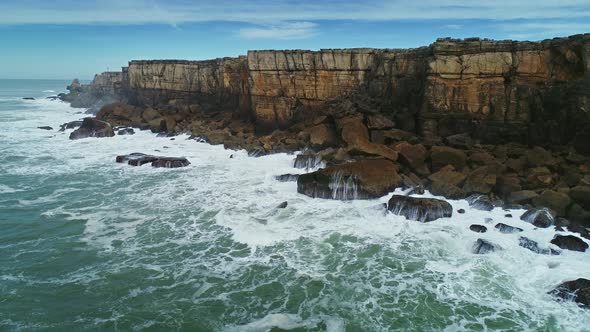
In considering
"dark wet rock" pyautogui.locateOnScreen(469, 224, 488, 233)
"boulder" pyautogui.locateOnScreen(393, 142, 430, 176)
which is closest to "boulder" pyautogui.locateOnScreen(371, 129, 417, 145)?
"boulder" pyautogui.locateOnScreen(393, 142, 430, 176)

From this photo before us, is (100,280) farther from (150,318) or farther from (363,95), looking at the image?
(363,95)

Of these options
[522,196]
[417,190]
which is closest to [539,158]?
[522,196]

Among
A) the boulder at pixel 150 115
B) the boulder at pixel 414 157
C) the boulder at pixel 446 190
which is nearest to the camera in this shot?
the boulder at pixel 446 190

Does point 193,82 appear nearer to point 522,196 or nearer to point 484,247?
point 522,196

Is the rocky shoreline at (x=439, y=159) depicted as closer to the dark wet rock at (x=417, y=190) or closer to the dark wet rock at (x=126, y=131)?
the dark wet rock at (x=417, y=190)

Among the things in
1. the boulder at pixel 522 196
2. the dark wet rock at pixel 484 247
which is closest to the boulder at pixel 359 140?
the boulder at pixel 522 196

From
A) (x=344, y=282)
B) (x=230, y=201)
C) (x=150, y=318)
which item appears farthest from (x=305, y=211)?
(x=150, y=318)

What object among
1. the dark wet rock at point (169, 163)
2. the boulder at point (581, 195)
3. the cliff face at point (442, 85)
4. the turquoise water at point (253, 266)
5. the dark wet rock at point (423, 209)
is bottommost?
the turquoise water at point (253, 266)

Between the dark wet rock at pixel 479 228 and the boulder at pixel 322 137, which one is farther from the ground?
the boulder at pixel 322 137
